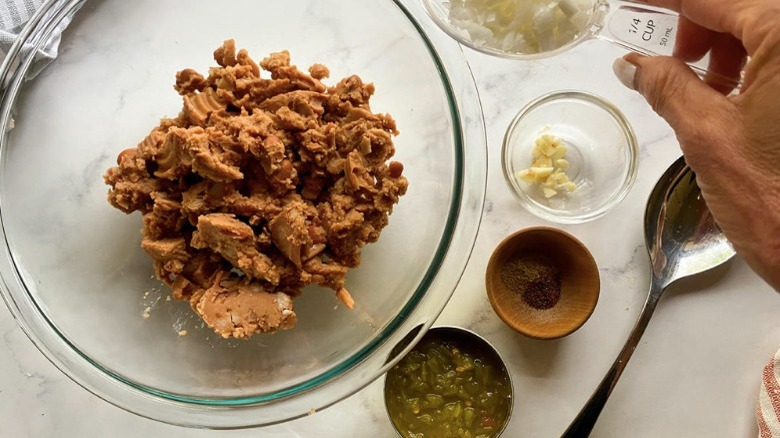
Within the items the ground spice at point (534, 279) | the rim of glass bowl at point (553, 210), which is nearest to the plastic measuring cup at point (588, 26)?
the rim of glass bowl at point (553, 210)

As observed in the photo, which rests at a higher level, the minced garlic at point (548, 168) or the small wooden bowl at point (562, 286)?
the minced garlic at point (548, 168)

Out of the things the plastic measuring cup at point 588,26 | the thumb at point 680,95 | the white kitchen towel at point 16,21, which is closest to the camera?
the thumb at point 680,95

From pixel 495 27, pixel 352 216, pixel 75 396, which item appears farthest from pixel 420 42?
pixel 75 396

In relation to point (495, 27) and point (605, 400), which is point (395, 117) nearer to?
point (495, 27)

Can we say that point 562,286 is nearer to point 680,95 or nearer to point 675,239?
point 675,239

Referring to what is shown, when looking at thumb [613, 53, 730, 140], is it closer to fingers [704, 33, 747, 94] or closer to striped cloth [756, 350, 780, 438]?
fingers [704, 33, 747, 94]

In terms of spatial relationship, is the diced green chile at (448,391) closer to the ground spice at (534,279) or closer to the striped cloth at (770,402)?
the ground spice at (534,279)

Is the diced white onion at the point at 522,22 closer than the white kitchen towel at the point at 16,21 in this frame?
Yes
